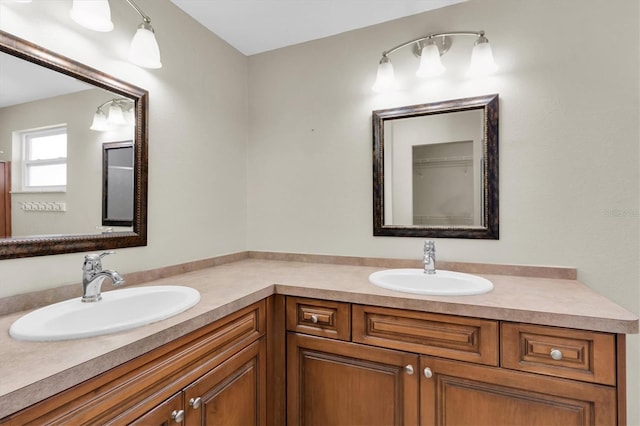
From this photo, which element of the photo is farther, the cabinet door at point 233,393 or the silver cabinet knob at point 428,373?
the silver cabinet knob at point 428,373

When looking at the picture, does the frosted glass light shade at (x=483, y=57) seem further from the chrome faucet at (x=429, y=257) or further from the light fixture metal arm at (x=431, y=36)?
the chrome faucet at (x=429, y=257)

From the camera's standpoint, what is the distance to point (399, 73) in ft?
6.08

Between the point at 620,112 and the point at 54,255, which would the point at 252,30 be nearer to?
the point at 54,255

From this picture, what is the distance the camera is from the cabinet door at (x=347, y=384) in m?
1.27

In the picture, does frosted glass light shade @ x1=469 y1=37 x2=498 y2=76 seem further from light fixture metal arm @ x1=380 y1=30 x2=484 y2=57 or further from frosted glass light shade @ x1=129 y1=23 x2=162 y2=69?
frosted glass light shade @ x1=129 y1=23 x2=162 y2=69

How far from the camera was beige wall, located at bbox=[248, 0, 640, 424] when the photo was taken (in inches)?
56.7

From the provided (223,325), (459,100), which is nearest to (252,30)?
(459,100)

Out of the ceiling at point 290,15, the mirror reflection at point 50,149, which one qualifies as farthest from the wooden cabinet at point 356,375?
the ceiling at point 290,15

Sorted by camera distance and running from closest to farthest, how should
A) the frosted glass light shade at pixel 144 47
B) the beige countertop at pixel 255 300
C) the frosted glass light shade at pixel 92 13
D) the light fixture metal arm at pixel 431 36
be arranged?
the beige countertop at pixel 255 300 → the frosted glass light shade at pixel 92 13 → the frosted glass light shade at pixel 144 47 → the light fixture metal arm at pixel 431 36

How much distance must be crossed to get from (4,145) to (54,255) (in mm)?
422

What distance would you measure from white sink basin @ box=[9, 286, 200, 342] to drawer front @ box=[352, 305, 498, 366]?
0.70 metres

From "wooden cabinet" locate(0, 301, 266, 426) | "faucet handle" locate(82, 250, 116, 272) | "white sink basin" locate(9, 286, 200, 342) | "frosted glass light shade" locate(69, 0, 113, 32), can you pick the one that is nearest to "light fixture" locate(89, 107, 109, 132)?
"frosted glass light shade" locate(69, 0, 113, 32)

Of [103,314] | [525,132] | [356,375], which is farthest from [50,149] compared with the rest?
[525,132]

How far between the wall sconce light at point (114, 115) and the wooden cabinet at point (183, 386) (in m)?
1.00
